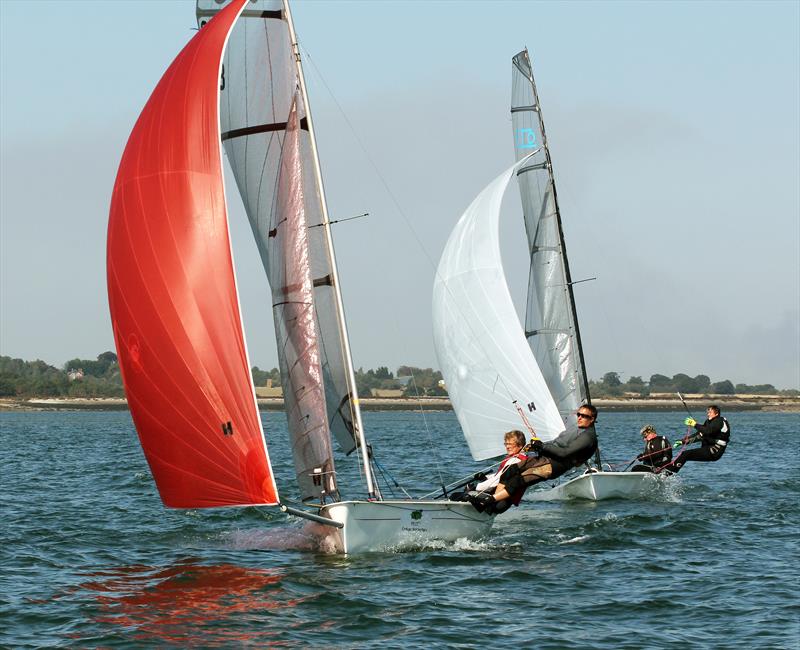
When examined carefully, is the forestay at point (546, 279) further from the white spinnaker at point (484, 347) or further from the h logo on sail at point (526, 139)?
the white spinnaker at point (484, 347)

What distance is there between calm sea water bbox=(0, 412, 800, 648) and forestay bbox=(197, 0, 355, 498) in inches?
78.1

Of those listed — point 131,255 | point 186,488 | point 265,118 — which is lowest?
point 186,488

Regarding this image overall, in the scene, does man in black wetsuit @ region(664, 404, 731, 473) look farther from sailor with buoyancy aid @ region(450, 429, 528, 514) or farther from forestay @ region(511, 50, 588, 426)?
sailor with buoyancy aid @ region(450, 429, 528, 514)

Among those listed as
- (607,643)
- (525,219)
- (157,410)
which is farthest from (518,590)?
(525,219)

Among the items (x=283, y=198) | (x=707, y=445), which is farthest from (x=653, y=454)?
(x=283, y=198)

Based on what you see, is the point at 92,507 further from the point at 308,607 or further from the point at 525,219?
the point at 525,219

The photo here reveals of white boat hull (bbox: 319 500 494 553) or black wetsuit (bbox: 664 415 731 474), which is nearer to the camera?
white boat hull (bbox: 319 500 494 553)

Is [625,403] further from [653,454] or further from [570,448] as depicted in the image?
[570,448]

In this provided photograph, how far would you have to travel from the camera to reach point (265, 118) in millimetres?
15062

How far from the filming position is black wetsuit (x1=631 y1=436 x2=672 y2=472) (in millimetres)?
22906

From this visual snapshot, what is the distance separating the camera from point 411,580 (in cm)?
1324

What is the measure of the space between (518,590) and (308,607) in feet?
8.48

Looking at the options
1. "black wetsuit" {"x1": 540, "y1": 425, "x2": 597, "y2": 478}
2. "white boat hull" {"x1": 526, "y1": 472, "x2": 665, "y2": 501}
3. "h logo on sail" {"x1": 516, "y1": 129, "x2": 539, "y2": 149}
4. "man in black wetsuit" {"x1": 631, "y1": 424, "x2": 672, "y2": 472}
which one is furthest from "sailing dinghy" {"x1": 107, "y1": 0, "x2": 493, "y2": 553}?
"h logo on sail" {"x1": 516, "y1": 129, "x2": 539, "y2": 149}

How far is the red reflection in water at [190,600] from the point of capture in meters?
10.9
